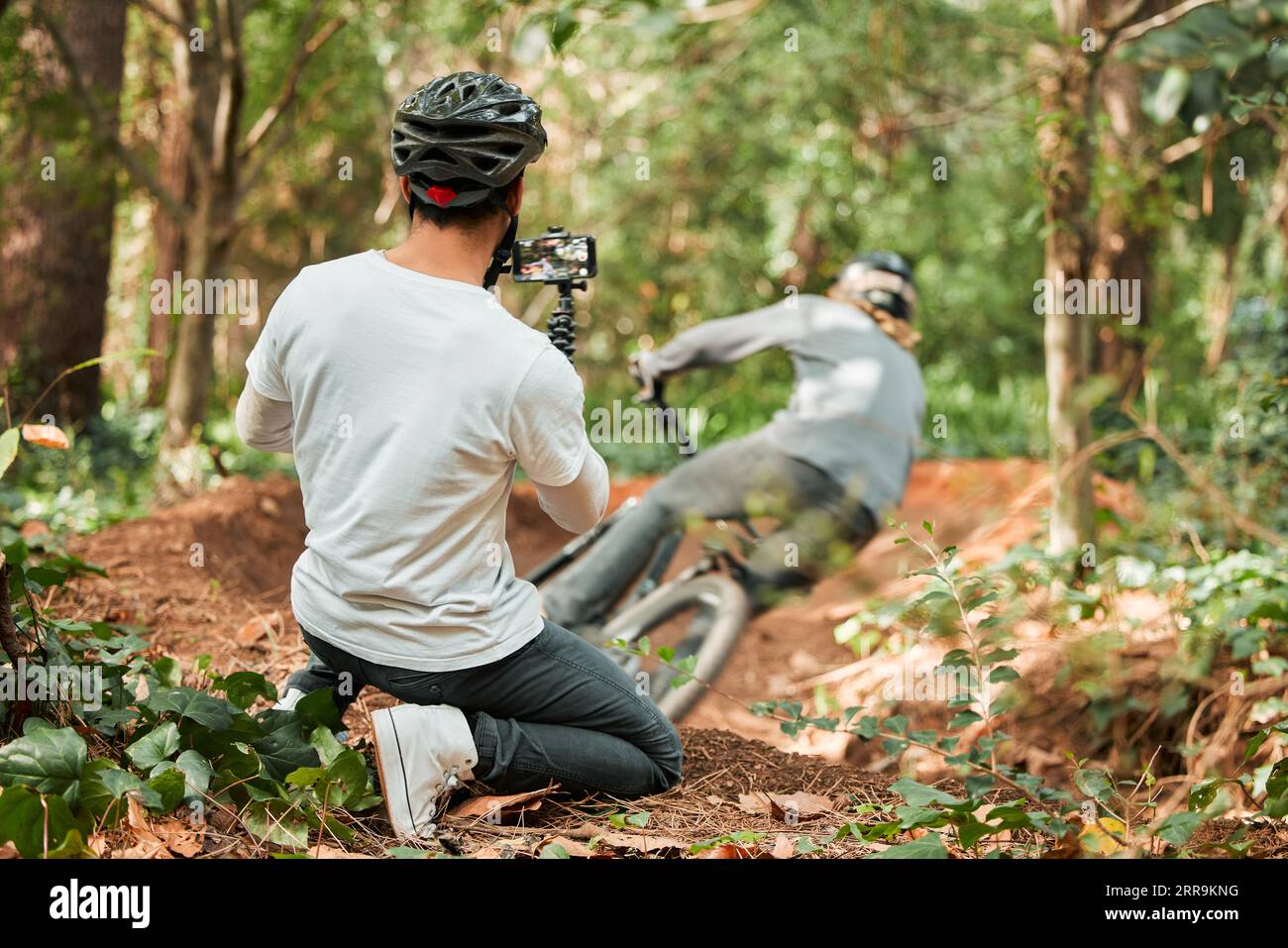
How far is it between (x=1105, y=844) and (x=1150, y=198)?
443 cm

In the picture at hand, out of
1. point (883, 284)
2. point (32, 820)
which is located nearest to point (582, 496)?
point (32, 820)

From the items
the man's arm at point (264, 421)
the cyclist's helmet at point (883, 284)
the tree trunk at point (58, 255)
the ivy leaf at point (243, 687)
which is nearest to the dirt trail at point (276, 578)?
the cyclist's helmet at point (883, 284)

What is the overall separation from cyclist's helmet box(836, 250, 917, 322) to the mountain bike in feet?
3.03

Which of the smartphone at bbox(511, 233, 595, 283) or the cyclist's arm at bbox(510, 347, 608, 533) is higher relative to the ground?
the smartphone at bbox(511, 233, 595, 283)

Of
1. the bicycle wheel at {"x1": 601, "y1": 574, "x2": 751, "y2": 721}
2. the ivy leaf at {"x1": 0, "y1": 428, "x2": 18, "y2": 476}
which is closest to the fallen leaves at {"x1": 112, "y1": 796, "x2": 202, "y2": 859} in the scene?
the ivy leaf at {"x1": 0, "y1": 428, "x2": 18, "y2": 476}

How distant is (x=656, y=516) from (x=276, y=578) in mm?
1831

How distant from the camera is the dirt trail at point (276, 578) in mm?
3469

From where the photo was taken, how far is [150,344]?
414 inches

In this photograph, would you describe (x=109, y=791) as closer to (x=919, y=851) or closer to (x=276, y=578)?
(x=919, y=851)

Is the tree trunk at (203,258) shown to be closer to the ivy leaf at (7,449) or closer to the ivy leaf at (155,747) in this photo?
the ivy leaf at (7,449)

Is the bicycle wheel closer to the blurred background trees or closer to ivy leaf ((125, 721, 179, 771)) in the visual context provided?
the blurred background trees

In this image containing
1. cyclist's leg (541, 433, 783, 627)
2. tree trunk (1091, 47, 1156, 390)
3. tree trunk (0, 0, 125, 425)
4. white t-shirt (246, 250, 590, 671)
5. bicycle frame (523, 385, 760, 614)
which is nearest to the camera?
white t-shirt (246, 250, 590, 671)

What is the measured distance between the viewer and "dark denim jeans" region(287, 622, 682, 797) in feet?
7.72
